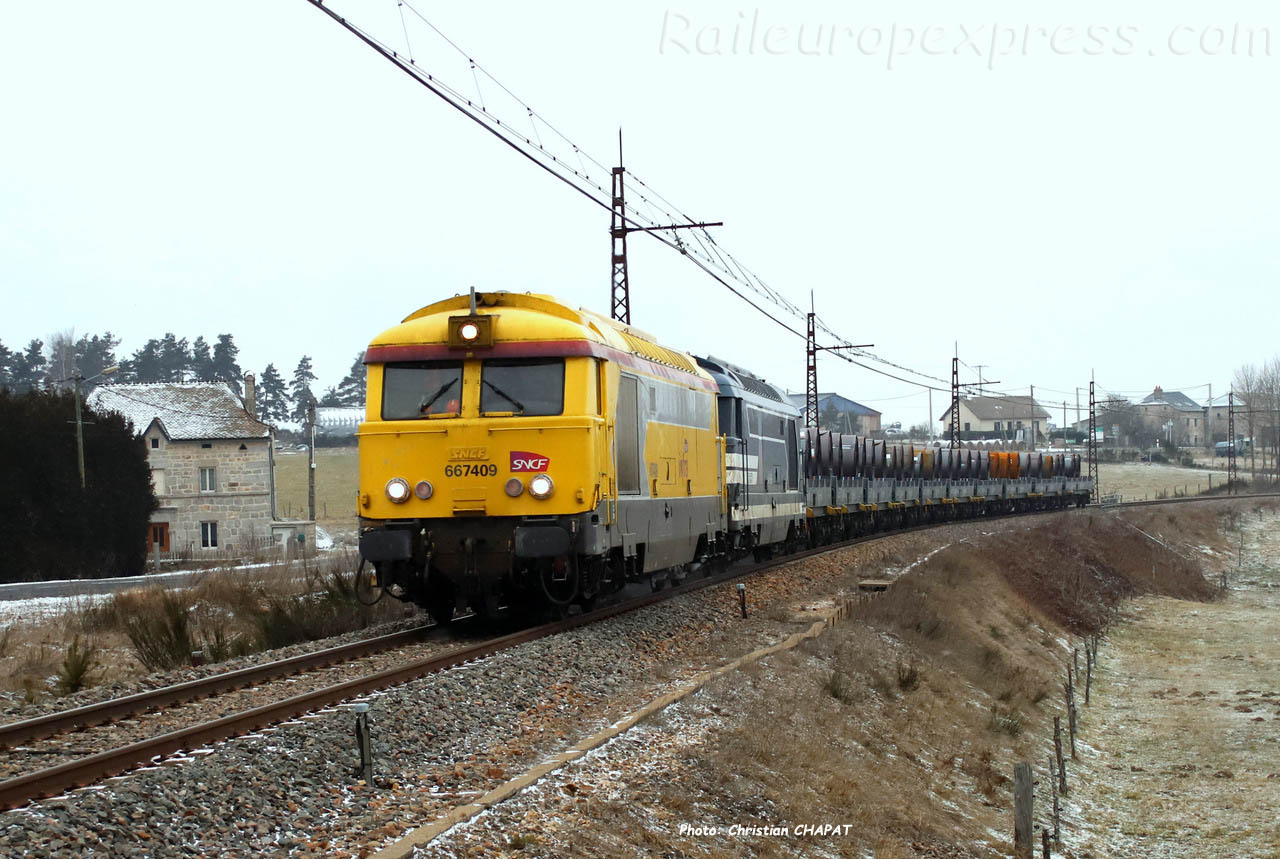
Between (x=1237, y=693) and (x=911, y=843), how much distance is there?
18.1m

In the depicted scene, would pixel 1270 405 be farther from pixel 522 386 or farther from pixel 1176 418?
pixel 522 386

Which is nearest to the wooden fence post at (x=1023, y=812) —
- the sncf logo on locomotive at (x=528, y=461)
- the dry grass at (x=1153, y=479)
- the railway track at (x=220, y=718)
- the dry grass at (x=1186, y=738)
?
the dry grass at (x=1186, y=738)

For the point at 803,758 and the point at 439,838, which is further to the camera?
the point at 803,758

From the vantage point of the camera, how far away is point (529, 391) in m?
13.3

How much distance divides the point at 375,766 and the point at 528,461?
5044 millimetres

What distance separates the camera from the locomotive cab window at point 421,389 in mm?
13359

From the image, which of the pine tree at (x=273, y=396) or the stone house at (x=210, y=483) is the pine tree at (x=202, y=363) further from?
the stone house at (x=210, y=483)

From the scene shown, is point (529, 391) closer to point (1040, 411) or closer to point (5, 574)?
point (5, 574)

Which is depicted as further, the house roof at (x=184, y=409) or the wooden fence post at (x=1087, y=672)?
the house roof at (x=184, y=409)

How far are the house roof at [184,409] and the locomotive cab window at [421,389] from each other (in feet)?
134

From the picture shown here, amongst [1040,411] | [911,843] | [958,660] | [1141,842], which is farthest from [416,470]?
[1040,411]

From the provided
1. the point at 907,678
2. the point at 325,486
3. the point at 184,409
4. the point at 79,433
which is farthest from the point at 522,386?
the point at 325,486

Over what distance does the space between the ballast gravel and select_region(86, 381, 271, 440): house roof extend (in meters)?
42.5

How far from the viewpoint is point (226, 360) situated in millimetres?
109938
